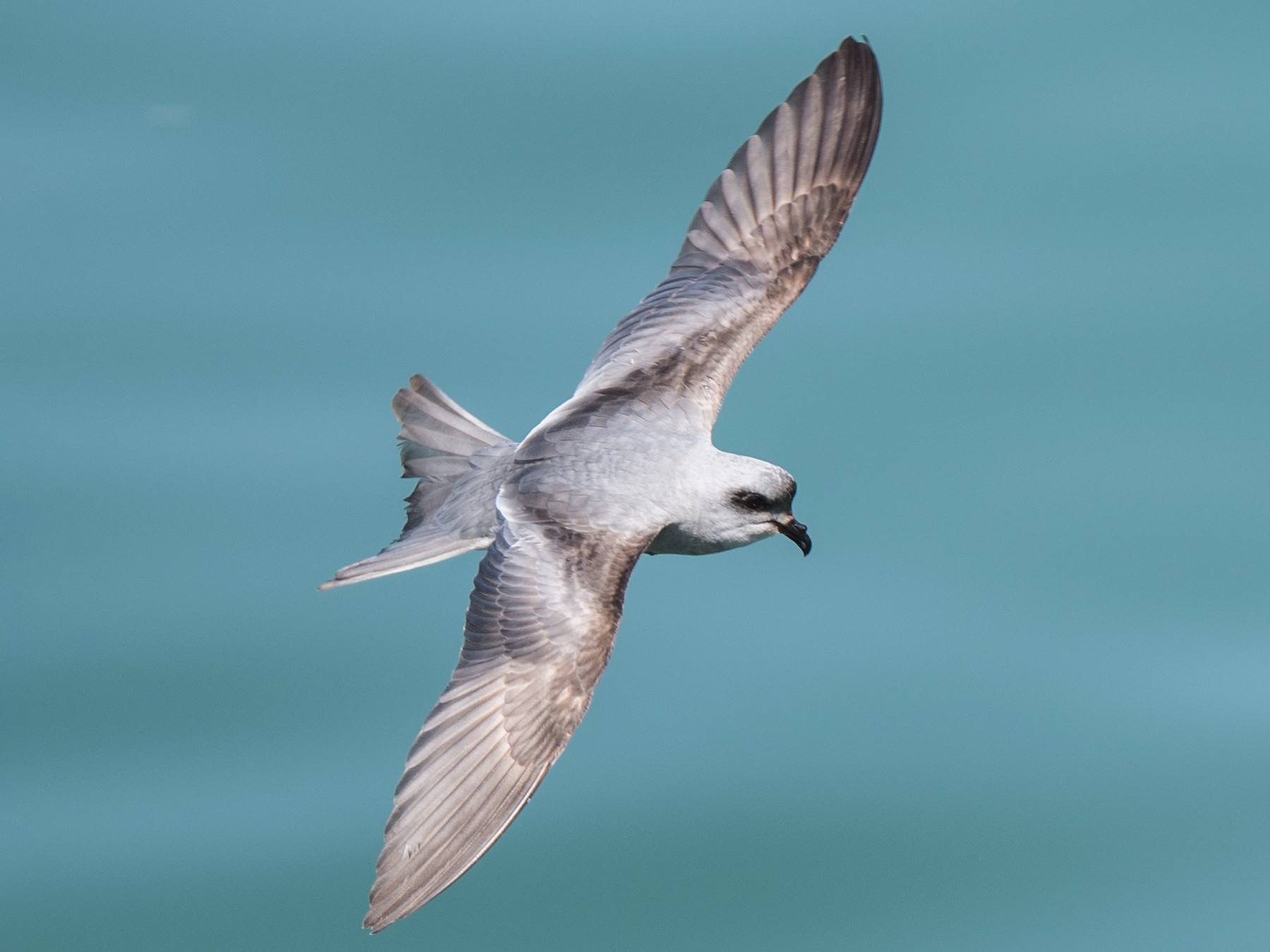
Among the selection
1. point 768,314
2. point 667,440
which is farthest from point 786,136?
point 667,440

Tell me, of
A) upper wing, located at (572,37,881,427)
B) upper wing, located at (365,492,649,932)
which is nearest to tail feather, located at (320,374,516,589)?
upper wing, located at (365,492,649,932)

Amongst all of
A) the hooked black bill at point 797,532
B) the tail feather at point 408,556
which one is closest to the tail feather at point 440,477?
the tail feather at point 408,556

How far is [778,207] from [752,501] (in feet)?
5.06

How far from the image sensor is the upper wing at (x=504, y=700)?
5.33 m

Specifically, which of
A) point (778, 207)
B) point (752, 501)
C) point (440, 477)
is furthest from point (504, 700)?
point (778, 207)

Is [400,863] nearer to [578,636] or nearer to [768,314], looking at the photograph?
[578,636]

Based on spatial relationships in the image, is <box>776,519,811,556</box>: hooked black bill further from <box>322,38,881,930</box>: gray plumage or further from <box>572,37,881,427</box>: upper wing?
<box>572,37,881,427</box>: upper wing

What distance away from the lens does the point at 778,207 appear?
729cm

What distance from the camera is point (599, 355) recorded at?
6965 mm

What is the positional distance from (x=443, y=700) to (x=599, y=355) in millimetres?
1819

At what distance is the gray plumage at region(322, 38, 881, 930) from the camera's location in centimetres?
552

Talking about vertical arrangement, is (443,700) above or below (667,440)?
below

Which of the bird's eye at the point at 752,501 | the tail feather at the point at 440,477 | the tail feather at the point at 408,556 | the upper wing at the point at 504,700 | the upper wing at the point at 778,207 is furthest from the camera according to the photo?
the upper wing at the point at 778,207

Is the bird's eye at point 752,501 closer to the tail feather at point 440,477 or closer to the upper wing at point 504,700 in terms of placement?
the upper wing at point 504,700
